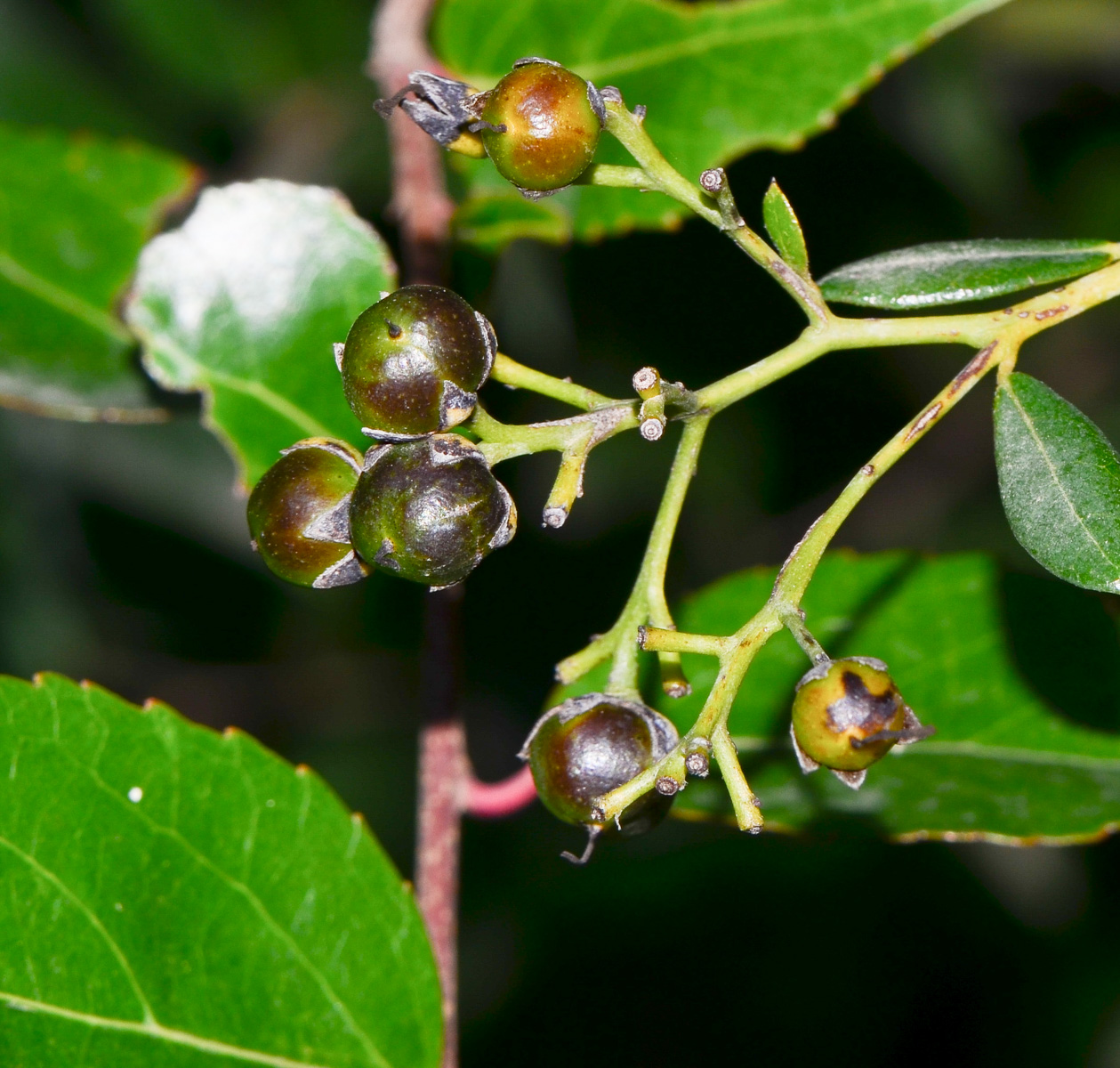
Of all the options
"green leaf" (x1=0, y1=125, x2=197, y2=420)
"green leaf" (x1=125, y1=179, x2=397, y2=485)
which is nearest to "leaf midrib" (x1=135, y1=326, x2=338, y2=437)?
"green leaf" (x1=125, y1=179, x2=397, y2=485)

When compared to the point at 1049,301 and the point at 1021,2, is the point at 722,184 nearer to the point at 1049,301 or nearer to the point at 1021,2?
the point at 1049,301

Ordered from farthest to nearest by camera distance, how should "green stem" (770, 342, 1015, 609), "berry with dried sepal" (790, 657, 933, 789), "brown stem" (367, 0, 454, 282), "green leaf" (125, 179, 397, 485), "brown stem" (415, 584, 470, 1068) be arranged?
"brown stem" (367, 0, 454, 282), "green leaf" (125, 179, 397, 485), "brown stem" (415, 584, 470, 1068), "green stem" (770, 342, 1015, 609), "berry with dried sepal" (790, 657, 933, 789)

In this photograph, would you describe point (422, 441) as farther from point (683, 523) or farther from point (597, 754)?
point (683, 523)

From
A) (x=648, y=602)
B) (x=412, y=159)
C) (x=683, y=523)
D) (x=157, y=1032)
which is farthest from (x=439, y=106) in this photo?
(x=683, y=523)

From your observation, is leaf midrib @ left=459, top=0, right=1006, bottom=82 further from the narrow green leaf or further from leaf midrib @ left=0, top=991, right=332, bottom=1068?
leaf midrib @ left=0, top=991, right=332, bottom=1068

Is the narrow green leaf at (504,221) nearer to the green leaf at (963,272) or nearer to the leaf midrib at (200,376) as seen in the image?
the leaf midrib at (200,376)

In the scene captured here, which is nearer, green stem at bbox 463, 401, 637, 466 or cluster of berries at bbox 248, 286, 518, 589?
cluster of berries at bbox 248, 286, 518, 589

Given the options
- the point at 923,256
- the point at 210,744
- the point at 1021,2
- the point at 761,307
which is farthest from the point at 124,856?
the point at 1021,2
